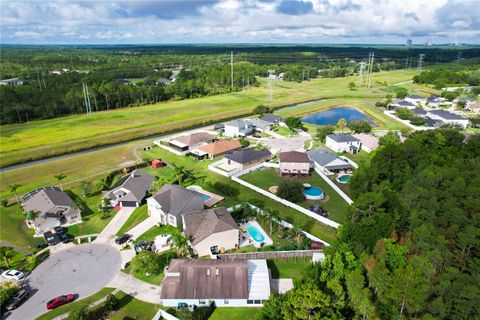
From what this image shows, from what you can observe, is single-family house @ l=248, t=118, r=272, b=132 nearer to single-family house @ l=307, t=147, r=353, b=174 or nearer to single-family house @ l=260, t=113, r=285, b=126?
single-family house @ l=260, t=113, r=285, b=126

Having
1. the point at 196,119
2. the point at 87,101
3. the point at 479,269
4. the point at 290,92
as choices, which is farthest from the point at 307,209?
the point at 290,92

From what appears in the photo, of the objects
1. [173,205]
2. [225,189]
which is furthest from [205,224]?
[225,189]

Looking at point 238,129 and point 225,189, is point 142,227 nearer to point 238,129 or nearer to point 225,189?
point 225,189

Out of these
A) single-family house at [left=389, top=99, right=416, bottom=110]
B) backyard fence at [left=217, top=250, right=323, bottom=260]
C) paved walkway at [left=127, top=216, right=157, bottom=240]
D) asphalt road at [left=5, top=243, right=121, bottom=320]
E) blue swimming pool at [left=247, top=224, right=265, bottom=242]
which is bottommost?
asphalt road at [left=5, top=243, right=121, bottom=320]

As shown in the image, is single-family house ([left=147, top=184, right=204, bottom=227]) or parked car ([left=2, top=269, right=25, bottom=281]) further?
single-family house ([left=147, top=184, right=204, bottom=227])

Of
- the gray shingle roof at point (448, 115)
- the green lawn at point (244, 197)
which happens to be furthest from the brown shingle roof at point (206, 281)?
the gray shingle roof at point (448, 115)

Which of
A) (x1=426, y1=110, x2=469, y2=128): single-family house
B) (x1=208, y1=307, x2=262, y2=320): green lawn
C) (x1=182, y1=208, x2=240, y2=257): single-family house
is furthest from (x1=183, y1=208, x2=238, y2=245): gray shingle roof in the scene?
(x1=426, y1=110, x2=469, y2=128): single-family house
